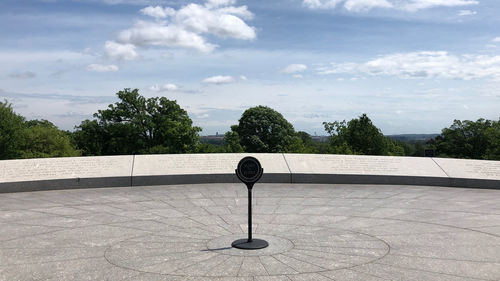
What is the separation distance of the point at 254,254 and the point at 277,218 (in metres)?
3.00

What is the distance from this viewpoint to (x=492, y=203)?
12789 millimetres

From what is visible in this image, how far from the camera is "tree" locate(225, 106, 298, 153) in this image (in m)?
67.2

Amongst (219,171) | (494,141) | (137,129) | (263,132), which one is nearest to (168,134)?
(137,129)

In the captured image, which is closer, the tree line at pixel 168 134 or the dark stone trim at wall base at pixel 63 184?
the dark stone trim at wall base at pixel 63 184

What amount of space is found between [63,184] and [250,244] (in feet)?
31.9

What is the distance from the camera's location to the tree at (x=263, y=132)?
221 feet

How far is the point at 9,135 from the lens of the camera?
40.8 meters

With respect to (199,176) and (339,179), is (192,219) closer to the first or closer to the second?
(199,176)

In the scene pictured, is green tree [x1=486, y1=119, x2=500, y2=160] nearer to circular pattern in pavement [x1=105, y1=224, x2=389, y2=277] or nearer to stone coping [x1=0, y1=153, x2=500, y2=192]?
stone coping [x1=0, y1=153, x2=500, y2=192]

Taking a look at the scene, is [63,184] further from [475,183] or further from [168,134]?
[168,134]

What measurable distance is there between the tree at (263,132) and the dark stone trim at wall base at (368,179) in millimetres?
49954

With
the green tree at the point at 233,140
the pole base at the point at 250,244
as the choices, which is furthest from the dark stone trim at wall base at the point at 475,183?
the green tree at the point at 233,140

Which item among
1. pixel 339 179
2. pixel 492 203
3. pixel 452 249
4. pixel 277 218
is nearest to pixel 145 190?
pixel 277 218

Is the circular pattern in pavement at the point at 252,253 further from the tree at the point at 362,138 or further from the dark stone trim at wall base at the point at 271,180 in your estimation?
the tree at the point at 362,138
